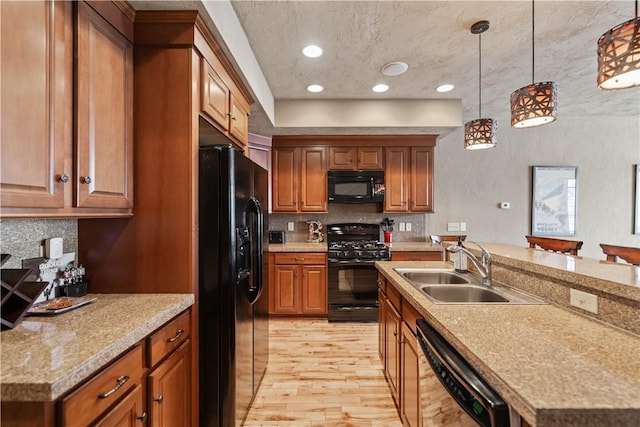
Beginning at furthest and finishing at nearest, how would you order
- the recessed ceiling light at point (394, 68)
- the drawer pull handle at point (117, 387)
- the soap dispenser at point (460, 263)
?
the recessed ceiling light at point (394, 68) → the soap dispenser at point (460, 263) → the drawer pull handle at point (117, 387)

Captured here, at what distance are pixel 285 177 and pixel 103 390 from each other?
3184 millimetres

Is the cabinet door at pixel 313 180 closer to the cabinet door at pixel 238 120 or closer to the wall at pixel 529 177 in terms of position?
the cabinet door at pixel 238 120

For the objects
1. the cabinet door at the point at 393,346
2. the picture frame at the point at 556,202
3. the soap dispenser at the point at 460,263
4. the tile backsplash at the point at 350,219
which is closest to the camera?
the cabinet door at the point at 393,346

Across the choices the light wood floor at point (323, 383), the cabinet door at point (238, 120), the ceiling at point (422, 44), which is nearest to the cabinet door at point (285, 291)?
the light wood floor at point (323, 383)

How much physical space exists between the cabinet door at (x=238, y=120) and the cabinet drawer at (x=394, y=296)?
1.59 m

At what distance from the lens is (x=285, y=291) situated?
3.59m

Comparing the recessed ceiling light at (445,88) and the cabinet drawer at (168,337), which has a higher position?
the recessed ceiling light at (445,88)

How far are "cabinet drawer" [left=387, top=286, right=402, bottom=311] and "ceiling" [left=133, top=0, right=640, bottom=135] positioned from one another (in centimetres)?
187

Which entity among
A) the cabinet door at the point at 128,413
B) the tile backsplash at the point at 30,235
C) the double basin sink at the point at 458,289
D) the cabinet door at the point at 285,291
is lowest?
the cabinet door at the point at 285,291

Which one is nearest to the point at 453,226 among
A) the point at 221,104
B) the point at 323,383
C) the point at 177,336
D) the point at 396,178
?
the point at 396,178

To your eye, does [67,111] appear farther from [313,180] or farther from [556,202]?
[556,202]

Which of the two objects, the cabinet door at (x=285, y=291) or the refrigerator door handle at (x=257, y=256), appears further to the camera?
the cabinet door at (x=285, y=291)

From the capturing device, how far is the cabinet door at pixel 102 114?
46.9 inches

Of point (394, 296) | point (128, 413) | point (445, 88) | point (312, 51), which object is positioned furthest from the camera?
point (445, 88)
